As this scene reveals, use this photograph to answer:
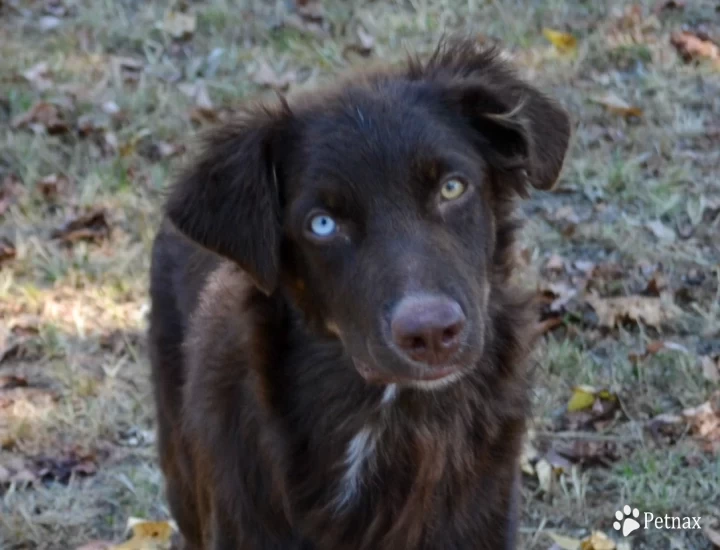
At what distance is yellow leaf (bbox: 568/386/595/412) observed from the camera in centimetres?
482

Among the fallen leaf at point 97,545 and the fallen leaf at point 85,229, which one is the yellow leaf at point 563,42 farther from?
the fallen leaf at point 97,545

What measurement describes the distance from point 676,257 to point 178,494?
2.98m

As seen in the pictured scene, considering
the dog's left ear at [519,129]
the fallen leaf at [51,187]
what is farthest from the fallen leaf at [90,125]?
the dog's left ear at [519,129]

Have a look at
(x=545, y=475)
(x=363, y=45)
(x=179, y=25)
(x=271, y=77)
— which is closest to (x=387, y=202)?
(x=545, y=475)

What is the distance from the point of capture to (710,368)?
491cm

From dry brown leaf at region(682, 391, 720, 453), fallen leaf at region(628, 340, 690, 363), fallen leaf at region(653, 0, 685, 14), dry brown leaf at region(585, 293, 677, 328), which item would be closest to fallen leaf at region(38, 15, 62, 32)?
fallen leaf at region(653, 0, 685, 14)

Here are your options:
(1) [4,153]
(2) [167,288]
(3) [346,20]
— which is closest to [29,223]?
(1) [4,153]

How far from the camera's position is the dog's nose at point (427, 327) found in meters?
2.74

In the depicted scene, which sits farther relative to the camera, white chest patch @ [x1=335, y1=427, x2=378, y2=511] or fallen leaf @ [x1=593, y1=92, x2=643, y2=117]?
fallen leaf @ [x1=593, y1=92, x2=643, y2=117]

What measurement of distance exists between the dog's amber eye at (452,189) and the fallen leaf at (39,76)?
209 inches

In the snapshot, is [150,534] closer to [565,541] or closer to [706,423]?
Answer: [565,541]

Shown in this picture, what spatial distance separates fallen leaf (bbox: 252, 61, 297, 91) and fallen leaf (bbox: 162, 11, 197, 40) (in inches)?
33.2

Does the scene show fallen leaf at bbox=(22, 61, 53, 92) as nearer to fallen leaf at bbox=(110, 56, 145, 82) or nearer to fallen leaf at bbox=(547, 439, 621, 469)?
fallen leaf at bbox=(110, 56, 145, 82)

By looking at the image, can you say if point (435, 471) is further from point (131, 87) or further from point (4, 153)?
point (131, 87)
